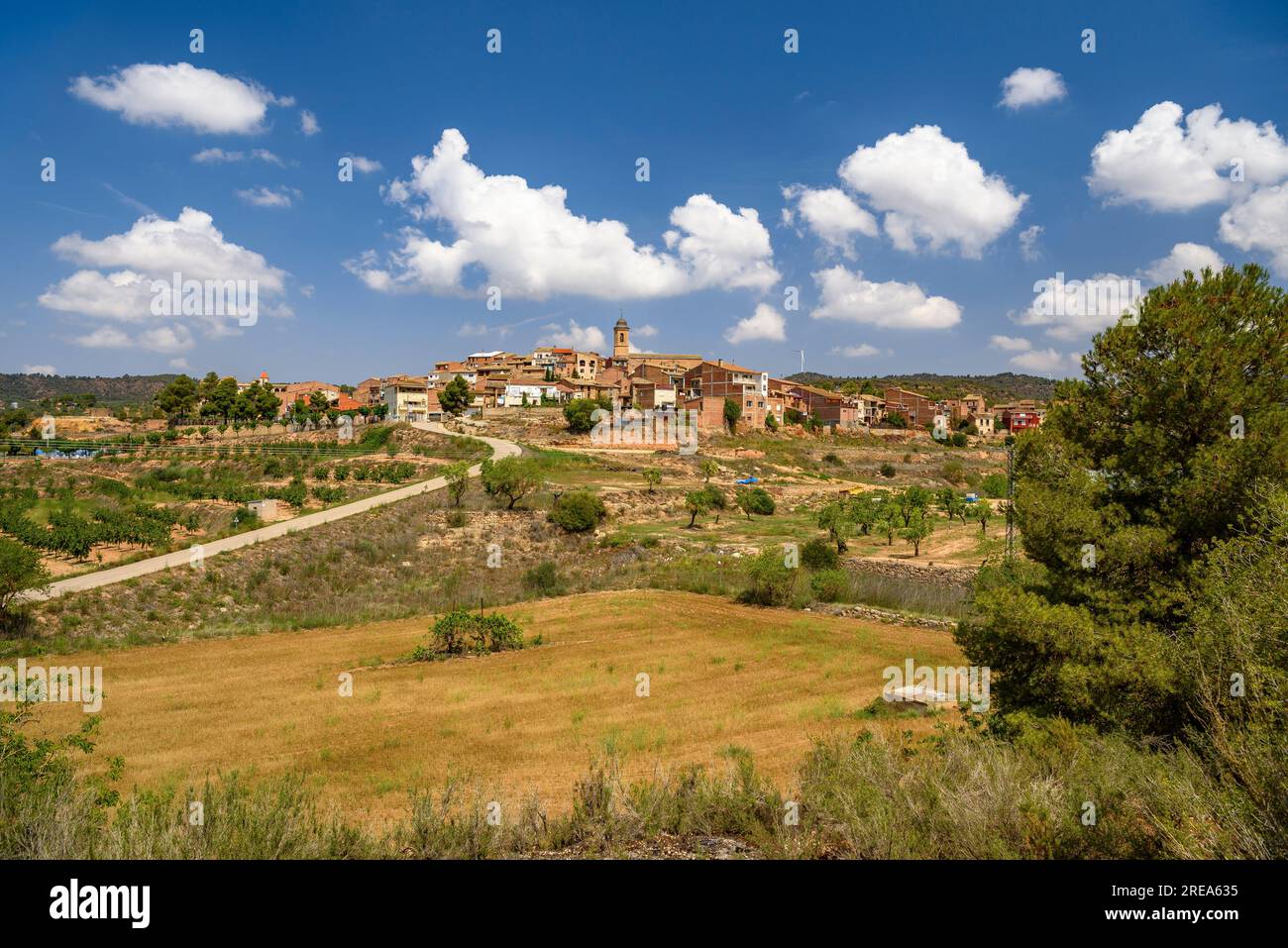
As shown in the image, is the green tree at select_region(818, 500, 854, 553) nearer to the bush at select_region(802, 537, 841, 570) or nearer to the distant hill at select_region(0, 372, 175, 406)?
the bush at select_region(802, 537, 841, 570)

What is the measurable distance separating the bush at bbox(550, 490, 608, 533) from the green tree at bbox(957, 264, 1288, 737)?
2880cm

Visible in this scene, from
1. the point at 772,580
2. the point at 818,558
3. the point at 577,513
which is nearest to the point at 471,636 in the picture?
the point at 772,580

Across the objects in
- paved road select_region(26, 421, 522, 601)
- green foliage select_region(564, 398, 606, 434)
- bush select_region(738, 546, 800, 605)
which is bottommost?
bush select_region(738, 546, 800, 605)

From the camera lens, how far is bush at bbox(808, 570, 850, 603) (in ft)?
82.9

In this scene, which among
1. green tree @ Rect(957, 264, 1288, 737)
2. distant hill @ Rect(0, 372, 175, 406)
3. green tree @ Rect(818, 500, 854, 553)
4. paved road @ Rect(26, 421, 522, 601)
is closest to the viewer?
green tree @ Rect(957, 264, 1288, 737)

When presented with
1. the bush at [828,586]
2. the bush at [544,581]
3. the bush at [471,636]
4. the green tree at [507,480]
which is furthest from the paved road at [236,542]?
the bush at [828,586]

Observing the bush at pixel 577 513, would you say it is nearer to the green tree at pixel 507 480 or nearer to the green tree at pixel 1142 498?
the green tree at pixel 507 480

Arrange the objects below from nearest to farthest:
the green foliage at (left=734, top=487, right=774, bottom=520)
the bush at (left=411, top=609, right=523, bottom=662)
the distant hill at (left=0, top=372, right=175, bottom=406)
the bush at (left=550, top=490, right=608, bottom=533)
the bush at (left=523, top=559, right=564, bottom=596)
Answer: the bush at (left=411, top=609, right=523, bottom=662) < the bush at (left=523, top=559, right=564, bottom=596) < the bush at (left=550, top=490, right=608, bottom=533) < the green foliage at (left=734, top=487, right=774, bottom=520) < the distant hill at (left=0, top=372, right=175, bottom=406)

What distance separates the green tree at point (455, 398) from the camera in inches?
3378

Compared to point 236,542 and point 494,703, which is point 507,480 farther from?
point 494,703

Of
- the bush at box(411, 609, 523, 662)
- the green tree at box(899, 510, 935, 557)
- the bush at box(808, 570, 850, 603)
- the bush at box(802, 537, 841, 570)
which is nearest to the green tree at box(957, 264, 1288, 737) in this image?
the bush at box(411, 609, 523, 662)

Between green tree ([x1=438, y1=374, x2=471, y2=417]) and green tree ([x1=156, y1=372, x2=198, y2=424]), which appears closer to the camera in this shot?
green tree ([x1=156, y1=372, x2=198, y2=424])

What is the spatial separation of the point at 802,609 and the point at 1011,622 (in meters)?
15.6

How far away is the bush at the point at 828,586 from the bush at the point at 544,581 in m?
10.0
